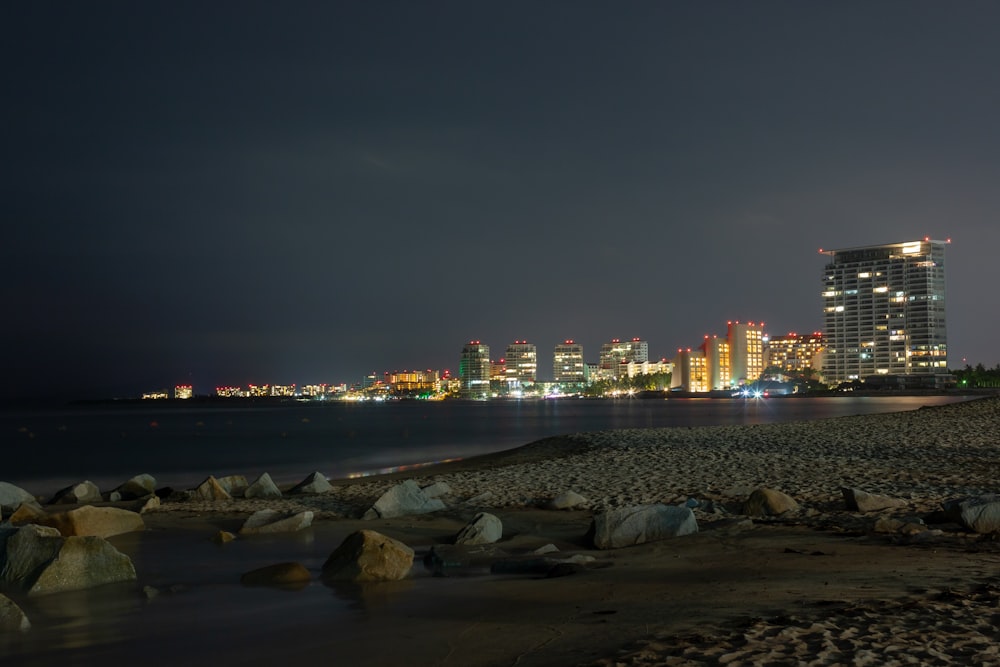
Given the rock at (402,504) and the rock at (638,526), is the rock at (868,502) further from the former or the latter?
the rock at (402,504)

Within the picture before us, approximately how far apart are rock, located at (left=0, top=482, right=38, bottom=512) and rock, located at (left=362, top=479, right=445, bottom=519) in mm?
10146

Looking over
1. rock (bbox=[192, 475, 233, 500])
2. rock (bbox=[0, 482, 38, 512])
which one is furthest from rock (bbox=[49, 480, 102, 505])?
rock (bbox=[192, 475, 233, 500])

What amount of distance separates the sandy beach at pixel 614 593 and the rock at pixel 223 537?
265 mm

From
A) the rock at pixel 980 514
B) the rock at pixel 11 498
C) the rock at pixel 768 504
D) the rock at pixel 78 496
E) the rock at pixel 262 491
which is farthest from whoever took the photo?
A: the rock at pixel 78 496

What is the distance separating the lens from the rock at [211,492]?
23.9m

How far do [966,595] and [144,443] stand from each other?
70.7m

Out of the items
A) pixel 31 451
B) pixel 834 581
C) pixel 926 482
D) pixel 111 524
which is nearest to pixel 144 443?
pixel 31 451

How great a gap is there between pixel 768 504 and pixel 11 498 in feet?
63.5

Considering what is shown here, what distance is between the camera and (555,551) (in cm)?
1322

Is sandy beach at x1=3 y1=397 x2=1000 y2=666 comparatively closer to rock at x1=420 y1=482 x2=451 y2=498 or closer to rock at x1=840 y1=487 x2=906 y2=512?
rock at x1=840 y1=487 x2=906 y2=512

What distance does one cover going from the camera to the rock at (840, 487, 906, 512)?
1486cm

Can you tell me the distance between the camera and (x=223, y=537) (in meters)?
16.5

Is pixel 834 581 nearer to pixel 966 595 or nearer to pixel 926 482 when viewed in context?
pixel 966 595

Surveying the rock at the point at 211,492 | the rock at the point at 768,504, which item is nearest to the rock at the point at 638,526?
the rock at the point at 768,504
